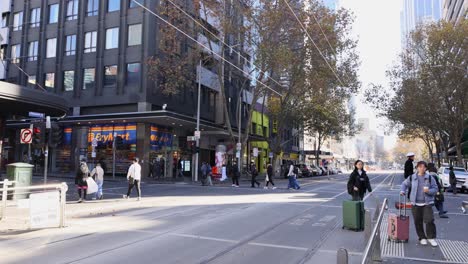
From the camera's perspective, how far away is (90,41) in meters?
39.2

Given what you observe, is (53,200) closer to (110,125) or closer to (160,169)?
(160,169)

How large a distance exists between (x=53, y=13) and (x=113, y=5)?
25.2 ft

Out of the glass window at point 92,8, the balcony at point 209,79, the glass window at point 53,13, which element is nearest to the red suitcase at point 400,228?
the balcony at point 209,79

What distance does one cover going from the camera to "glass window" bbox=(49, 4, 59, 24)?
41.6 metres

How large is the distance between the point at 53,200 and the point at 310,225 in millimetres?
6665

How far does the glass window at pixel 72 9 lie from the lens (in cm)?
4047

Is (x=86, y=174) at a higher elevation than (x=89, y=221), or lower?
higher

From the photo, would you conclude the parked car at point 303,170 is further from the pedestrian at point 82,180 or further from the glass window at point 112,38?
the pedestrian at point 82,180

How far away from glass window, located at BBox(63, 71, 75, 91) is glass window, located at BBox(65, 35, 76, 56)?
1.83 m

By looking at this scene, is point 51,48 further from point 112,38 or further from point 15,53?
→ point 112,38

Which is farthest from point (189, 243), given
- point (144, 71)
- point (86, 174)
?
point (144, 71)

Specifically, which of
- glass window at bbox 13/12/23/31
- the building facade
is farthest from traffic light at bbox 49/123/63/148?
glass window at bbox 13/12/23/31

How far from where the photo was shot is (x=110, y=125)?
3709 cm

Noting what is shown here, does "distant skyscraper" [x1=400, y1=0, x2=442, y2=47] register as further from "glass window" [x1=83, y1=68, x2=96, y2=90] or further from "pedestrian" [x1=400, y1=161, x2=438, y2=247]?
"pedestrian" [x1=400, y1=161, x2=438, y2=247]
